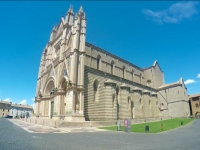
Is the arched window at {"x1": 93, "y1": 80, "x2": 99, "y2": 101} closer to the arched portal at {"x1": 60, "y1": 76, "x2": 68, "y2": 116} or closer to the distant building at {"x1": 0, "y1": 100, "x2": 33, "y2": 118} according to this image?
the arched portal at {"x1": 60, "y1": 76, "x2": 68, "y2": 116}

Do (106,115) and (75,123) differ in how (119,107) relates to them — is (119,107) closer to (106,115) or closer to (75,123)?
(106,115)

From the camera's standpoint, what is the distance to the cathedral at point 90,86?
A: 26.8m

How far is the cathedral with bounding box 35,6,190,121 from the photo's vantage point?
87.9ft

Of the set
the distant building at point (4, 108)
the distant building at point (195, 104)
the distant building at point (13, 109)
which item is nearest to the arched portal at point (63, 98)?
the distant building at point (195, 104)

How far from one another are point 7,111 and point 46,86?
3061 inches

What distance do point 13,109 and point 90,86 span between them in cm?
9798

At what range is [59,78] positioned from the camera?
31.8m

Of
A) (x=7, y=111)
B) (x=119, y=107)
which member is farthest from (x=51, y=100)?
(x=7, y=111)

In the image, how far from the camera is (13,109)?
10506 cm

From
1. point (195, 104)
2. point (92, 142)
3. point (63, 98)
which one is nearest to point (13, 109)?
point (63, 98)

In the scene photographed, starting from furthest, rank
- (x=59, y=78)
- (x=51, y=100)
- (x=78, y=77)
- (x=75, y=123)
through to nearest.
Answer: (x=51, y=100), (x=59, y=78), (x=78, y=77), (x=75, y=123)

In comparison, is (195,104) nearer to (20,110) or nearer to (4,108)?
(4,108)

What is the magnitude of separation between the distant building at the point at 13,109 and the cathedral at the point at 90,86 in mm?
65007

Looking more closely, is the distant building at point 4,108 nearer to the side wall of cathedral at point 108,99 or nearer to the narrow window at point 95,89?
the narrow window at point 95,89
